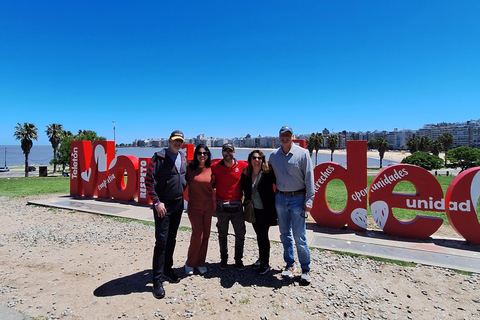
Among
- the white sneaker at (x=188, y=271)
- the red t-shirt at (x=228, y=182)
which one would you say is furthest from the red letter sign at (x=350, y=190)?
the white sneaker at (x=188, y=271)

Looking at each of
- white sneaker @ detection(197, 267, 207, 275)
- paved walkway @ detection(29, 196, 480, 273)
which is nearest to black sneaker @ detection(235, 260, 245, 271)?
white sneaker @ detection(197, 267, 207, 275)

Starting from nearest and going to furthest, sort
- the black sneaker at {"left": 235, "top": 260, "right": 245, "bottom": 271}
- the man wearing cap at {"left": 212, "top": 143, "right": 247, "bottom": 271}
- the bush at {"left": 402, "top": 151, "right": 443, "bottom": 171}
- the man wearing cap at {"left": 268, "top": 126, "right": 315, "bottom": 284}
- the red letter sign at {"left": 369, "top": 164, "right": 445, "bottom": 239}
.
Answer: the man wearing cap at {"left": 268, "top": 126, "right": 315, "bottom": 284} < the man wearing cap at {"left": 212, "top": 143, "right": 247, "bottom": 271} < the black sneaker at {"left": 235, "top": 260, "right": 245, "bottom": 271} < the red letter sign at {"left": 369, "top": 164, "right": 445, "bottom": 239} < the bush at {"left": 402, "top": 151, "right": 443, "bottom": 171}

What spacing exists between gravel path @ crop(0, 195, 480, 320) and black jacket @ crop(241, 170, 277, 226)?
3.17ft

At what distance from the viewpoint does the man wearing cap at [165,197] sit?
3.43 metres

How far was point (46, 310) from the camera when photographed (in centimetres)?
312

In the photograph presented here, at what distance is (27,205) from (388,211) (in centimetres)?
1254

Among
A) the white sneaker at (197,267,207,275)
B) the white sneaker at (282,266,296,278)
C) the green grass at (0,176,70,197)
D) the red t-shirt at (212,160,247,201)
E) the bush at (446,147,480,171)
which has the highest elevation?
the bush at (446,147,480,171)

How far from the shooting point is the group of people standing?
3559 millimetres

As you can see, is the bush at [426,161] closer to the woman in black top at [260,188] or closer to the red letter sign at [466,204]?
the red letter sign at [466,204]

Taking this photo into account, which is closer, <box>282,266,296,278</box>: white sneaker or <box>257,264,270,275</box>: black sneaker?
<box>282,266,296,278</box>: white sneaker

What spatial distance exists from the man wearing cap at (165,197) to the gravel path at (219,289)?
15.0 inches

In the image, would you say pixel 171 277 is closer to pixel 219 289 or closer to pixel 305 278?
pixel 219 289

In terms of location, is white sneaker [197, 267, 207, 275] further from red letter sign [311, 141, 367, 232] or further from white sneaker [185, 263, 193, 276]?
red letter sign [311, 141, 367, 232]

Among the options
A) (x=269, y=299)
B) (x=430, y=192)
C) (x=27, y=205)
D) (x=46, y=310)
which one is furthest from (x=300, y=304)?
(x=27, y=205)
